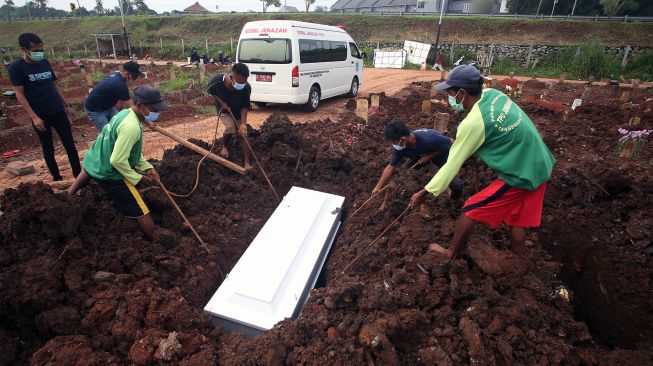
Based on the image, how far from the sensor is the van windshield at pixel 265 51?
8.23m

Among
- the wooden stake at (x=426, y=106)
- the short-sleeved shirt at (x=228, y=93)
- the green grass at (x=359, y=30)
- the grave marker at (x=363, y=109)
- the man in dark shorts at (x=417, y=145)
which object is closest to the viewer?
the man in dark shorts at (x=417, y=145)

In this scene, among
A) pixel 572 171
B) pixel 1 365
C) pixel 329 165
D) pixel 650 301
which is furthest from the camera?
pixel 329 165

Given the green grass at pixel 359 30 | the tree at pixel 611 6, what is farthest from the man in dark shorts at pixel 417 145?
the tree at pixel 611 6

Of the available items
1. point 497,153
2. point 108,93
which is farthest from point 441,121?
point 108,93

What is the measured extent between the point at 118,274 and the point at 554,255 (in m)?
4.36

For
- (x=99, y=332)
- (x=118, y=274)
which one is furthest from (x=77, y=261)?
(x=99, y=332)

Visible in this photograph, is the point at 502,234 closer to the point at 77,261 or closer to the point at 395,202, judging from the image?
the point at 395,202

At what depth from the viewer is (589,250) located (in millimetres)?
3693

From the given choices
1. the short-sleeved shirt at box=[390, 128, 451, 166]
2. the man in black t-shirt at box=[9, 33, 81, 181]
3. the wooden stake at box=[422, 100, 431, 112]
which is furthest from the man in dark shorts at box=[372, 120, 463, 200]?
the wooden stake at box=[422, 100, 431, 112]

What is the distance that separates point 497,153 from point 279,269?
79.1 inches

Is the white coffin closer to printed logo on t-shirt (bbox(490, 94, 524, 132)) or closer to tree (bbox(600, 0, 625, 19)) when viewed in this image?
printed logo on t-shirt (bbox(490, 94, 524, 132))

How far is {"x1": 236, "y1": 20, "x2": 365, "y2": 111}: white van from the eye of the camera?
27.1 ft

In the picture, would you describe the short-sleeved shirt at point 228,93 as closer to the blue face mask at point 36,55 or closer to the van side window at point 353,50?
the blue face mask at point 36,55

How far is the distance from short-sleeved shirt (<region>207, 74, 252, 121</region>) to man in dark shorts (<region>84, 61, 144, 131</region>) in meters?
Answer: 0.94
